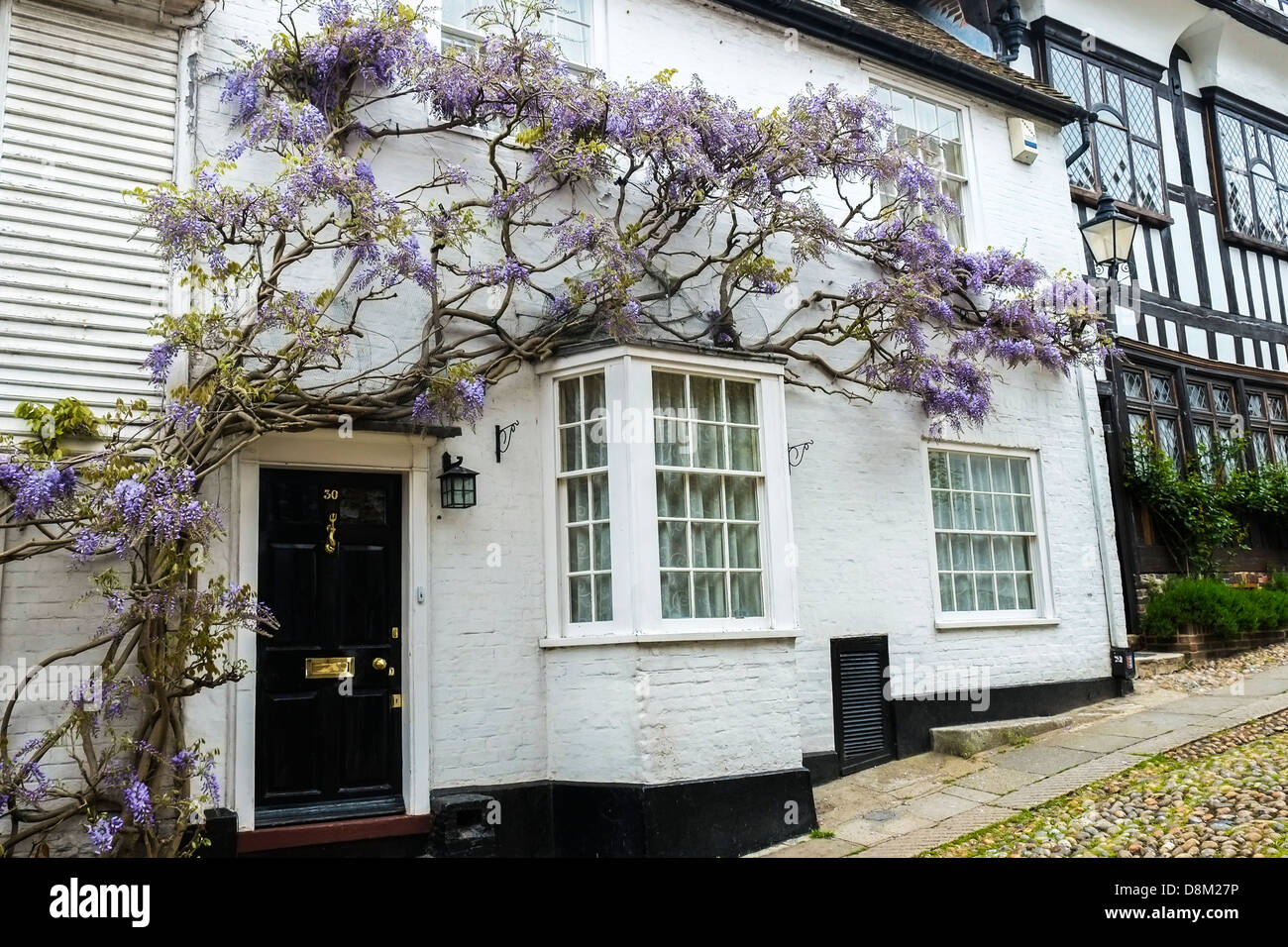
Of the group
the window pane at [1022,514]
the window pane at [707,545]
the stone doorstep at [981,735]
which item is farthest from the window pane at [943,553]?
the window pane at [707,545]

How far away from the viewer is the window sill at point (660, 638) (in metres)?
7.23

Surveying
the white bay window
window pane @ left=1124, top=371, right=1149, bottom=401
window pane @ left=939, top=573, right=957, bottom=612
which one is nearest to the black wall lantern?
the white bay window

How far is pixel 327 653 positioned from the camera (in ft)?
22.6

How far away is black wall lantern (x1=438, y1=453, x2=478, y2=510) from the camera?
7238mm

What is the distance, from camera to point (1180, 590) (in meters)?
12.1

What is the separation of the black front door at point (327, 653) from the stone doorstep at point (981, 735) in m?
4.75

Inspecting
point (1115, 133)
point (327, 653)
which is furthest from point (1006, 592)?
point (1115, 133)

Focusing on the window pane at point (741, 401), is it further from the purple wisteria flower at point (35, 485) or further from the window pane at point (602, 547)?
the purple wisteria flower at point (35, 485)

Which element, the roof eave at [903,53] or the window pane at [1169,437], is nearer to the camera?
the roof eave at [903,53]

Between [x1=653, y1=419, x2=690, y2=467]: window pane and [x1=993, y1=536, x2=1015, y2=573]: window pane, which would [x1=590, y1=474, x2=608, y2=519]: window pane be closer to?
[x1=653, y1=419, x2=690, y2=467]: window pane

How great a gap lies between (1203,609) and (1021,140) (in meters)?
5.49

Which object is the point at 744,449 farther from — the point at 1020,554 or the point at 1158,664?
the point at 1158,664

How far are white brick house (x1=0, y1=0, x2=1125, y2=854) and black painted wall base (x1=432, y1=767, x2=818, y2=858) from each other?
19mm
